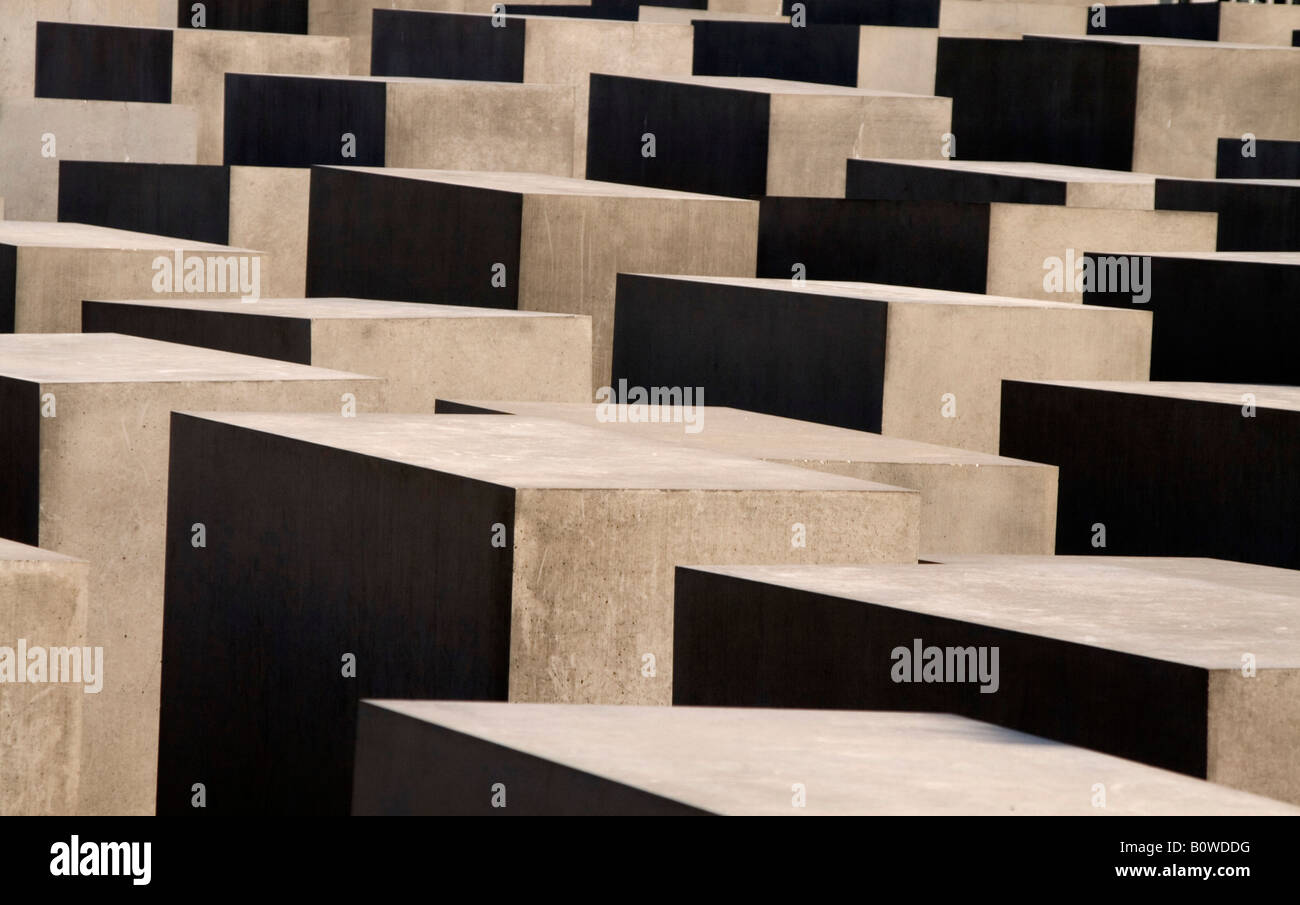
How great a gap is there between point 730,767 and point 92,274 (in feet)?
26.6

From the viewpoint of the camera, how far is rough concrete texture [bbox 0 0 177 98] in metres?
21.3

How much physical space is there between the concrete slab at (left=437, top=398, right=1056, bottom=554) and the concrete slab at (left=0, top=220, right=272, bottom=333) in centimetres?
287

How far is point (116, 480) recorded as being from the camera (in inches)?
330

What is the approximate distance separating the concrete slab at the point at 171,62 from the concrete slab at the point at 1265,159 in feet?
28.2

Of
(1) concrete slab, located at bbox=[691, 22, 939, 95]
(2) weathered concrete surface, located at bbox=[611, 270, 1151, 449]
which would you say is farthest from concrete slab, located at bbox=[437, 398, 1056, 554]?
(1) concrete slab, located at bbox=[691, 22, 939, 95]

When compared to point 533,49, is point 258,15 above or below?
above

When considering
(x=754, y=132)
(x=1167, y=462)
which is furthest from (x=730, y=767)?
(x=754, y=132)

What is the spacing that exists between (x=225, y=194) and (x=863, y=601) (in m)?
10.8

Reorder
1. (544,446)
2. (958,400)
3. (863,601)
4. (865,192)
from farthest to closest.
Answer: (865,192)
(958,400)
(544,446)
(863,601)

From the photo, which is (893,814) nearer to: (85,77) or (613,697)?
(613,697)

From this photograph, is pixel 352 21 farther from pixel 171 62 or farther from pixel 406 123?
pixel 406 123

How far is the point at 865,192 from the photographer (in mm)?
14844

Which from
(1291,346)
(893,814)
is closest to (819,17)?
(1291,346)

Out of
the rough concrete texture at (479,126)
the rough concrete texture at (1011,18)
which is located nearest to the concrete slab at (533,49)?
the rough concrete texture at (479,126)
